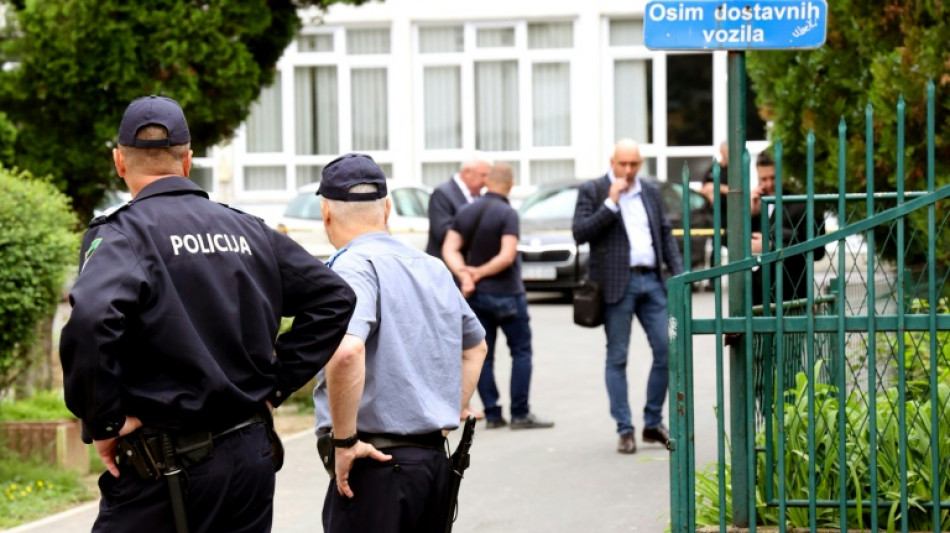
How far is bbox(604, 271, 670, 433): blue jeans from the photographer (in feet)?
30.5

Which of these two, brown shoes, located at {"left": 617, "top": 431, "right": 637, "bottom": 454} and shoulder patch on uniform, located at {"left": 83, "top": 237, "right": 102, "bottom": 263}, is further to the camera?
brown shoes, located at {"left": 617, "top": 431, "right": 637, "bottom": 454}

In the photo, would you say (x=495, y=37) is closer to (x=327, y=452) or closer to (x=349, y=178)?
(x=349, y=178)

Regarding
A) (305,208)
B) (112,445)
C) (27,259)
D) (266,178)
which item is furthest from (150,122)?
(266,178)

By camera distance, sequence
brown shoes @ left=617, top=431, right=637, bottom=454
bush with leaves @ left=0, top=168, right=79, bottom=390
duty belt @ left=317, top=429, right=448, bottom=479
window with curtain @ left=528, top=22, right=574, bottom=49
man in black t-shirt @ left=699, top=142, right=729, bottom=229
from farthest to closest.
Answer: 1. window with curtain @ left=528, top=22, right=574, bottom=49
2. brown shoes @ left=617, top=431, right=637, bottom=454
3. bush with leaves @ left=0, top=168, right=79, bottom=390
4. man in black t-shirt @ left=699, top=142, right=729, bottom=229
5. duty belt @ left=317, top=429, right=448, bottom=479

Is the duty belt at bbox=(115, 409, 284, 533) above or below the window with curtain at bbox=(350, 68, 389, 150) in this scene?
below

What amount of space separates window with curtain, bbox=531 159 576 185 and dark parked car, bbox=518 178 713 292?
683 cm

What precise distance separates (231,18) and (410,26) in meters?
17.3

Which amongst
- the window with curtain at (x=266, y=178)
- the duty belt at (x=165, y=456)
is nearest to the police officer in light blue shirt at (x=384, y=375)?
the duty belt at (x=165, y=456)

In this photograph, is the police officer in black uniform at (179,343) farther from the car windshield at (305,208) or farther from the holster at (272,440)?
the car windshield at (305,208)

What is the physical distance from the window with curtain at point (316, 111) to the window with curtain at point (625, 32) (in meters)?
5.15

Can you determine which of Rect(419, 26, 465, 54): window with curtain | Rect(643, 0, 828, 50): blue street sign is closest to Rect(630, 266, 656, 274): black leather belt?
Rect(643, 0, 828, 50): blue street sign

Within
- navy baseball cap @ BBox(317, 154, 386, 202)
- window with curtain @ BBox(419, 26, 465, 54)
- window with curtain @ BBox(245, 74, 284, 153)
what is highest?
window with curtain @ BBox(419, 26, 465, 54)

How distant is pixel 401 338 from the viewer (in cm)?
466

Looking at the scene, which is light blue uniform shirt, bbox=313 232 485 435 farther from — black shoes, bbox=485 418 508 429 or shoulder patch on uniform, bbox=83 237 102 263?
black shoes, bbox=485 418 508 429
